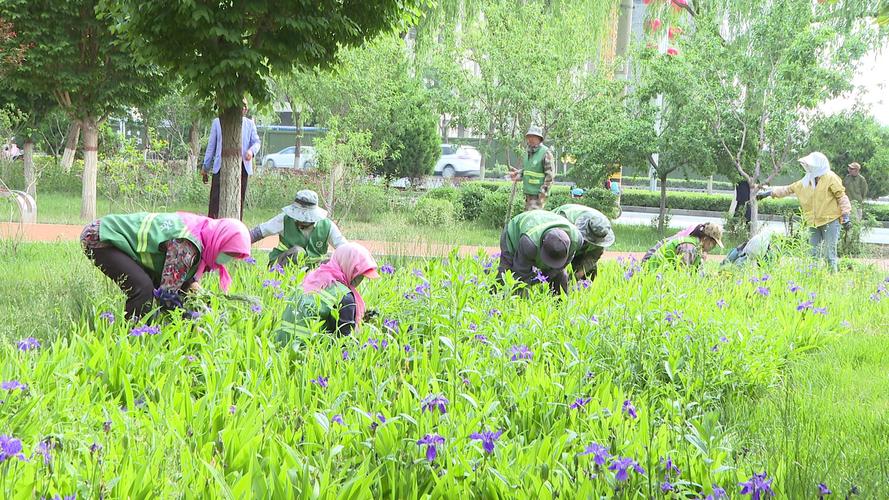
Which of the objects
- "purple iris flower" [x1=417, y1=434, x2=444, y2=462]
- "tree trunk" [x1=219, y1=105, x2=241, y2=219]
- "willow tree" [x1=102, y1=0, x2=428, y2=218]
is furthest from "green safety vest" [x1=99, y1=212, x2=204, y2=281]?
"tree trunk" [x1=219, y1=105, x2=241, y2=219]

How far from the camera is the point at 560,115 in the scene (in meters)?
17.0

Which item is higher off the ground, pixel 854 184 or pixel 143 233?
pixel 854 184

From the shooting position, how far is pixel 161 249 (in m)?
A: 4.81

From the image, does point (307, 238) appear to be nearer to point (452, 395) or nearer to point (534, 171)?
point (452, 395)

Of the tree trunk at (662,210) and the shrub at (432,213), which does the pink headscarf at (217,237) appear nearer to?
the shrub at (432,213)

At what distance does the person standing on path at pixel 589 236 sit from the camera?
632cm

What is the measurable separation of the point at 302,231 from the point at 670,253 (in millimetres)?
3229

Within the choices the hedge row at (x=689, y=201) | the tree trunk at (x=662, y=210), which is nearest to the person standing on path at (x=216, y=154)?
the tree trunk at (x=662, y=210)

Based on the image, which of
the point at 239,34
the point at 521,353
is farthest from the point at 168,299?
the point at 239,34

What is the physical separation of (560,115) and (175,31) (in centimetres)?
1119

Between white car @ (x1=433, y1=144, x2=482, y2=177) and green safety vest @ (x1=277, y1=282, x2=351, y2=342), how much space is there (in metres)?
30.8

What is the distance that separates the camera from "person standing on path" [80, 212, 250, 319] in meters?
4.69

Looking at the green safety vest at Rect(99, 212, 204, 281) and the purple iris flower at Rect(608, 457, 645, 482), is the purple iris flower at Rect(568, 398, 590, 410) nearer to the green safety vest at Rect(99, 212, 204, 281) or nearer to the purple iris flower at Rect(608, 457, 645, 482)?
the purple iris flower at Rect(608, 457, 645, 482)

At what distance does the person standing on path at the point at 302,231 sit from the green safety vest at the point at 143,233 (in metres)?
1.45
